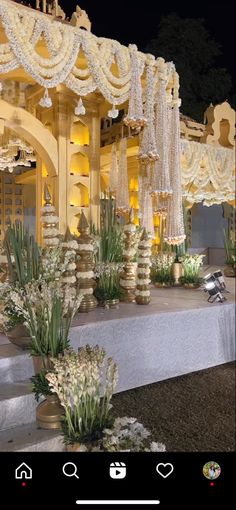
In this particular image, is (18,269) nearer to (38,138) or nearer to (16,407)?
(16,407)

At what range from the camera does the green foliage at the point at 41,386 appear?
2436 millimetres

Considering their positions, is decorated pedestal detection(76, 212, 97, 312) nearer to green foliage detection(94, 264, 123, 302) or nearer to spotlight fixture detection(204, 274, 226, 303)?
green foliage detection(94, 264, 123, 302)

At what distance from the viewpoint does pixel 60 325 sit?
8.41 ft

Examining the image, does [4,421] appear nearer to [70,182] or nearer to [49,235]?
[49,235]

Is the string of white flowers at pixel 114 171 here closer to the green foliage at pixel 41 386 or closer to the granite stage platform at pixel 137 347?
the granite stage platform at pixel 137 347

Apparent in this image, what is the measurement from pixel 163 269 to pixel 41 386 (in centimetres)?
440

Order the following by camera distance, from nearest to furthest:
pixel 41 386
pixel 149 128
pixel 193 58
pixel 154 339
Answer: pixel 41 386, pixel 154 339, pixel 149 128, pixel 193 58

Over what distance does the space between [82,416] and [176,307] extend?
98.4 inches

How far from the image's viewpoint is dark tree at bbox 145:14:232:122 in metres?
9.65

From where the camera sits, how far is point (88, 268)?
4188mm

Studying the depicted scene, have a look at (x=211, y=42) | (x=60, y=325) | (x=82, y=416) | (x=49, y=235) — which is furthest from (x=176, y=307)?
(x=211, y=42)
